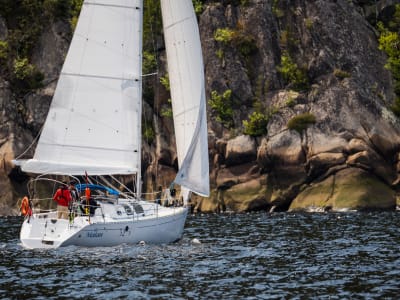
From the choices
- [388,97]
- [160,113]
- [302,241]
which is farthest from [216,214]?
[302,241]

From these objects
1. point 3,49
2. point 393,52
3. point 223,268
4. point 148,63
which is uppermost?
point 3,49

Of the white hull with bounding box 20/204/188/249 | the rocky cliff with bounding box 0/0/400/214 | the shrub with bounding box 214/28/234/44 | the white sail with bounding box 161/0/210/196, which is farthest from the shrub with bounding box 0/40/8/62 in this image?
the white hull with bounding box 20/204/188/249

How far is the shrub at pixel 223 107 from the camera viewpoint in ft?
236

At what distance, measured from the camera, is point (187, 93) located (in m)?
39.9

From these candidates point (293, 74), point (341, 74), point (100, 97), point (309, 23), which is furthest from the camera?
point (309, 23)

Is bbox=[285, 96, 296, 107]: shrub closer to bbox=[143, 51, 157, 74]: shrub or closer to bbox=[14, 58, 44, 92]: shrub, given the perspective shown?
bbox=[143, 51, 157, 74]: shrub

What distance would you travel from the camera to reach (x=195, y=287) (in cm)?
2545

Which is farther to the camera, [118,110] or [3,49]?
[3,49]

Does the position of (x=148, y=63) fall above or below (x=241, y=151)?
above

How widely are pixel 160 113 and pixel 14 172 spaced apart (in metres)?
15.2

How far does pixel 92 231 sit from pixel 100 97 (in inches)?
303

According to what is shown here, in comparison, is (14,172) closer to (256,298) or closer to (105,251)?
(105,251)

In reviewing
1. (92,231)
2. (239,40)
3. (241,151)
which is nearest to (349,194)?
(241,151)

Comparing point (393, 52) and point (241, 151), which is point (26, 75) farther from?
point (393, 52)
